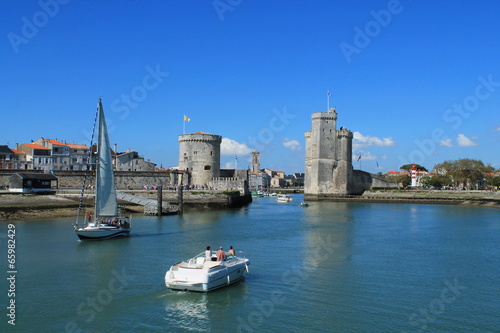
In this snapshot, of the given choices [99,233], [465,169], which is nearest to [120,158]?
[99,233]

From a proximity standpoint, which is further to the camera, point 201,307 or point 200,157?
point 200,157

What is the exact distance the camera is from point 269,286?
60.7 feet

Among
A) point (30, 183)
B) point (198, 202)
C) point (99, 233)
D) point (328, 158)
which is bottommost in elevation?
point (99, 233)

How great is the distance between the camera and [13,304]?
15.8 metres

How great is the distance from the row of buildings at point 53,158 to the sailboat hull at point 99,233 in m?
44.8

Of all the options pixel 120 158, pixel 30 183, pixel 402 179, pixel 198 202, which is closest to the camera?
pixel 30 183

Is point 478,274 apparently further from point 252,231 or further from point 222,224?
point 222,224

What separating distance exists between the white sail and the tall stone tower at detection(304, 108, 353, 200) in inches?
2352

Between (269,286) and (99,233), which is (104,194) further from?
(269,286)

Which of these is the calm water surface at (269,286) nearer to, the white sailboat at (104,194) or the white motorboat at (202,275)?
the white motorboat at (202,275)

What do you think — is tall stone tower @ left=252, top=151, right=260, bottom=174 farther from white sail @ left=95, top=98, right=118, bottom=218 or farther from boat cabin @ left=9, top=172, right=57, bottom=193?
white sail @ left=95, top=98, right=118, bottom=218

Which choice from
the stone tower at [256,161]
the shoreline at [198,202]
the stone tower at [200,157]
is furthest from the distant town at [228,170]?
the stone tower at [256,161]

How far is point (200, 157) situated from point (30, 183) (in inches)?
945

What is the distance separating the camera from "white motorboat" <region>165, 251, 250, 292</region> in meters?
17.1
